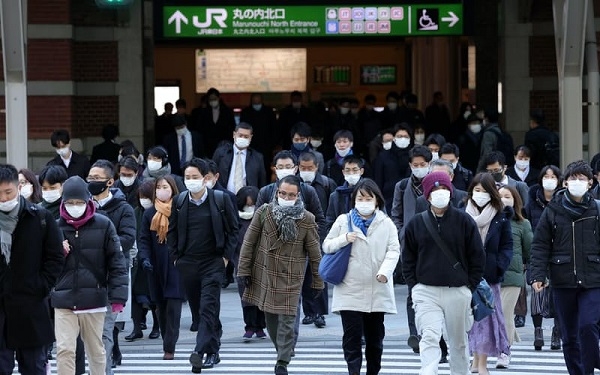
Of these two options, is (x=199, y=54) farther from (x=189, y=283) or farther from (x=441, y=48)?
(x=189, y=283)

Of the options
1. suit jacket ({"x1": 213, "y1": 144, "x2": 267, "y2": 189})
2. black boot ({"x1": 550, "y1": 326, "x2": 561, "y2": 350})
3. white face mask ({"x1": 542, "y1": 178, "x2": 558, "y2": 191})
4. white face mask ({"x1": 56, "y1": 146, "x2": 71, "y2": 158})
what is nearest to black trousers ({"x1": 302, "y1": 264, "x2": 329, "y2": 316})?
suit jacket ({"x1": 213, "y1": 144, "x2": 267, "y2": 189})

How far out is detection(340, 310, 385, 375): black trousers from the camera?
11578mm

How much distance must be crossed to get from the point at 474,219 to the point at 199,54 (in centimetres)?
1729

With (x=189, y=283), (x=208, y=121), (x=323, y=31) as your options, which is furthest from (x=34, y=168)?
(x=189, y=283)

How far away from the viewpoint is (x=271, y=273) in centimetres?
1220

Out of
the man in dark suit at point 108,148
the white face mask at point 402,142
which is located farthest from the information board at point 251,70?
the white face mask at point 402,142

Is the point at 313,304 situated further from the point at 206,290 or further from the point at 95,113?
the point at 95,113

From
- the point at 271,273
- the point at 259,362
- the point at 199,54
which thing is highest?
the point at 199,54

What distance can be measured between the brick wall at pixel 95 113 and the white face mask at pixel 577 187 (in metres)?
11.8

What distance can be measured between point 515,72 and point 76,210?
42.9 ft

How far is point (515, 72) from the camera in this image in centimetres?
2266

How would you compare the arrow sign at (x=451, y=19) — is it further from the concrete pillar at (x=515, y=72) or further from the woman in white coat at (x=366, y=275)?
the woman in white coat at (x=366, y=275)

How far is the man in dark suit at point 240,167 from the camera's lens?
1698cm

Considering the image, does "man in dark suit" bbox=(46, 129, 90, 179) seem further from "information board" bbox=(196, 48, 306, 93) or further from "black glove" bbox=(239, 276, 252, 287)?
"information board" bbox=(196, 48, 306, 93)
